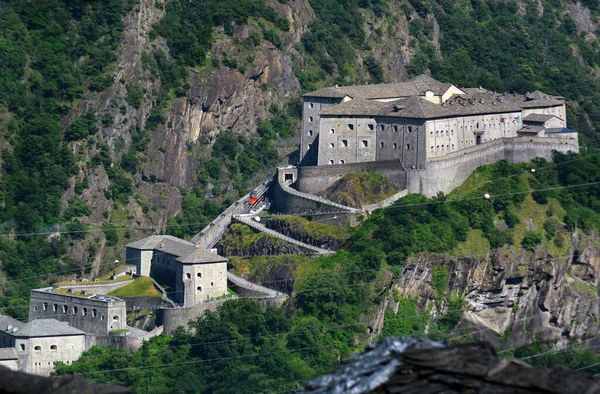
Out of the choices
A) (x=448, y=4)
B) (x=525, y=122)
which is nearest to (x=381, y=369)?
(x=525, y=122)

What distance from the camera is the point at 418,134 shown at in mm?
76500

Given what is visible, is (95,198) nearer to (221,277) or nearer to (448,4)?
(221,277)

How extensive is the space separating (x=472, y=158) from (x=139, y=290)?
21362 millimetres

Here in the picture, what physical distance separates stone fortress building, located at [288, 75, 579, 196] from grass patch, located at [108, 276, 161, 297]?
11.3m

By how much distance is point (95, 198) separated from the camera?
109 metres

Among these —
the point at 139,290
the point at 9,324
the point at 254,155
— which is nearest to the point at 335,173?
the point at 139,290

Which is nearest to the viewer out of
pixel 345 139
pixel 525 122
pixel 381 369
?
pixel 381 369

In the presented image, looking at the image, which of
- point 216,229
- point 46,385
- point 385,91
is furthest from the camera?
point 385,91

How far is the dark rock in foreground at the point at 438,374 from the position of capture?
53.3 ft

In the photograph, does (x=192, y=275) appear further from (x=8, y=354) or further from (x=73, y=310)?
(x=8, y=354)

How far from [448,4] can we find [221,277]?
281 feet

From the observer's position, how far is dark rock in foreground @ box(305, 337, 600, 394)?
53.3 ft

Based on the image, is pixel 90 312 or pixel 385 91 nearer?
pixel 90 312

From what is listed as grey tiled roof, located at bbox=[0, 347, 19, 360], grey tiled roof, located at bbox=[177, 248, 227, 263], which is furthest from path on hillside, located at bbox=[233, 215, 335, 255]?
grey tiled roof, located at bbox=[0, 347, 19, 360]
